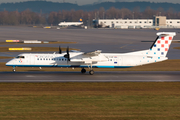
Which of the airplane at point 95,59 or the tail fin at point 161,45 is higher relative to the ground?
the tail fin at point 161,45

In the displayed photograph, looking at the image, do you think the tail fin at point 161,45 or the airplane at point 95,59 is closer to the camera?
the airplane at point 95,59

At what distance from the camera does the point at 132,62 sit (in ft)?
126
